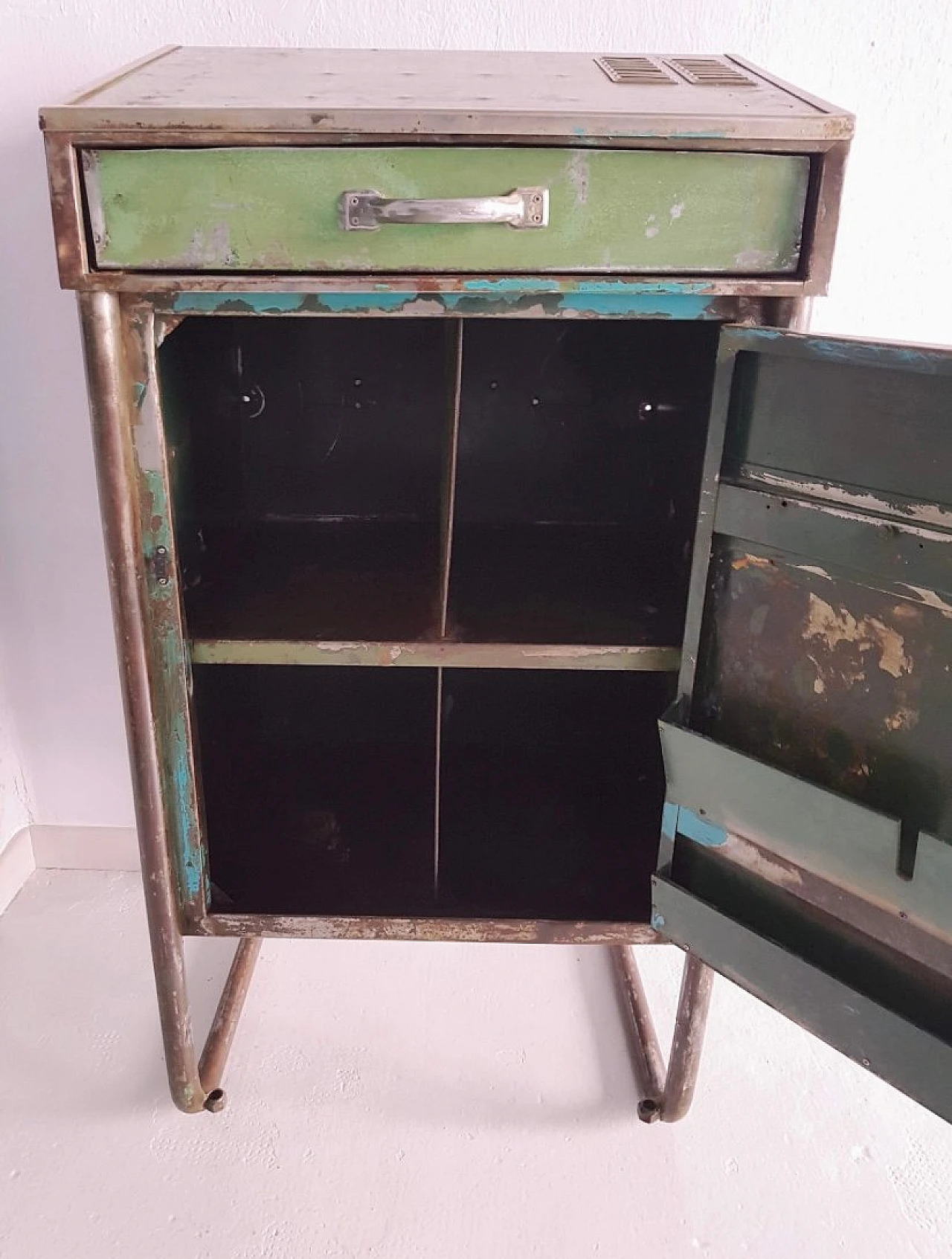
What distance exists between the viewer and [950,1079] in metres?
0.98

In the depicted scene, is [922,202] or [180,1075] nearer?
A: [180,1075]

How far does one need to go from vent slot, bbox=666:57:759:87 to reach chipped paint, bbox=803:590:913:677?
607 mm

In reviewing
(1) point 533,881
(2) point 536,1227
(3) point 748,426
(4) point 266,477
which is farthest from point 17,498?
(2) point 536,1227

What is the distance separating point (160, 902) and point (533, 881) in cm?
52

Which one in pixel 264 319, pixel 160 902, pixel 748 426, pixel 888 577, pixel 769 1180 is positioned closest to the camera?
pixel 888 577

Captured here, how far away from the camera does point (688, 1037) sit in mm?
1438

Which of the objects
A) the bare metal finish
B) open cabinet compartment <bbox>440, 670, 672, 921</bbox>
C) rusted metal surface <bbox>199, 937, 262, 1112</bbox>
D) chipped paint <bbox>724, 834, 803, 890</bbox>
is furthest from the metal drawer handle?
rusted metal surface <bbox>199, 937, 262, 1112</bbox>

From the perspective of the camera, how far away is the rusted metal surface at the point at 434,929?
133cm

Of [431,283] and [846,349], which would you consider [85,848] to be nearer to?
[431,283]

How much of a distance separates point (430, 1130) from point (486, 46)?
1.63 metres

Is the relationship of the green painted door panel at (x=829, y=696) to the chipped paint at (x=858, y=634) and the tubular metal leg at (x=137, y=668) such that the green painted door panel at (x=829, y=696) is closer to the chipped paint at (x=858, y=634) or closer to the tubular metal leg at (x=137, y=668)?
the chipped paint at (x=858, y=634)

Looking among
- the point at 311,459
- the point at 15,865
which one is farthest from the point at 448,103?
the point at 15,865

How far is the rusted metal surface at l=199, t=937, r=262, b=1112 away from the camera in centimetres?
153

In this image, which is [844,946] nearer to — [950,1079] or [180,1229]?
[950,1079]
